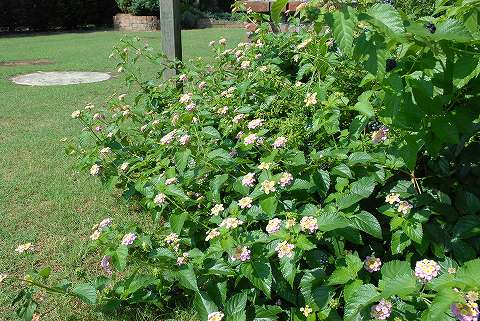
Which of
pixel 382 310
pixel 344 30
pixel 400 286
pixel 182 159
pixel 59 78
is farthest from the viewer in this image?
pixel 59 78

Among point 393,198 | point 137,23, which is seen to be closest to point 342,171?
point 393,198

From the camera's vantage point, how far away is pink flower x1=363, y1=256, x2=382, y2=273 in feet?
5.57

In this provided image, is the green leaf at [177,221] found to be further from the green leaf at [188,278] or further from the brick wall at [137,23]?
the brick wall at [137,23]

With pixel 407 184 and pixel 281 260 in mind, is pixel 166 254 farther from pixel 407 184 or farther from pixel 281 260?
pixel 407 184

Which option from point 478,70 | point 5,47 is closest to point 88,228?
point 478,70

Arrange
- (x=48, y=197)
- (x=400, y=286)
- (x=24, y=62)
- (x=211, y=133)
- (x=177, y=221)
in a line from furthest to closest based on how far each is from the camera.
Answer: (x=24, y=62) → (x=48, y=197) → (x=211, y=133) → (x=177, y=221) → (x=400, y=286)

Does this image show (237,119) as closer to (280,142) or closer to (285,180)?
(280,142)

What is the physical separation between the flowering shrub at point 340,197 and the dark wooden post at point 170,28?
1675mm

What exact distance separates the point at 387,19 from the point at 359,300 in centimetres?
82

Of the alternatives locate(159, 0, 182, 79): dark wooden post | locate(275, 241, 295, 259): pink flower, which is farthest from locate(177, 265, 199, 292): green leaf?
locate(159, 0, 182, 79): dark wooden post

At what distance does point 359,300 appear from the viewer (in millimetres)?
1498

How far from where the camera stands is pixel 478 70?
1478mm

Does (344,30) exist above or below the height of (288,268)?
above

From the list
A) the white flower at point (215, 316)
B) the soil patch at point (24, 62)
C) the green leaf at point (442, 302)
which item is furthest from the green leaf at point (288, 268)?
the soil patch at point (24, 62)
